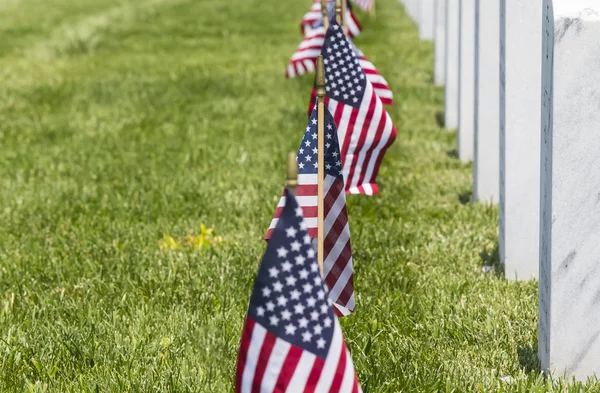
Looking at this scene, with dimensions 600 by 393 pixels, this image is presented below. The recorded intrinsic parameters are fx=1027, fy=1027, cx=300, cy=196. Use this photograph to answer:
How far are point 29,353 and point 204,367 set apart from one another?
79 cm

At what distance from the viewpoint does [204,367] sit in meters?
3.86

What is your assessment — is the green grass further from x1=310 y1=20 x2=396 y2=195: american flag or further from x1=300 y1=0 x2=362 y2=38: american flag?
x1=300 y1=0 x2=362 y2=38: american flag

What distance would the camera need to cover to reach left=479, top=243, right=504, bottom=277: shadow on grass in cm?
518

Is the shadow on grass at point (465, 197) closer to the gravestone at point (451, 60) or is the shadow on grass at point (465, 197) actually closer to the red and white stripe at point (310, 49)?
the red and white stripe at point (310, 49)

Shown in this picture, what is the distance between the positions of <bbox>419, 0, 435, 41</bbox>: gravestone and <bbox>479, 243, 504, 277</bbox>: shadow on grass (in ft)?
38.8

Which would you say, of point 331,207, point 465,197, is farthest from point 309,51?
point 331,207

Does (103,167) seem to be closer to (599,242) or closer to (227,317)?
(227,317)

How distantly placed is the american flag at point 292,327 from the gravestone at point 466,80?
188 inches

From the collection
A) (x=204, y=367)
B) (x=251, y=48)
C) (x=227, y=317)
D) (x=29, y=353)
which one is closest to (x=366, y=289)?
(x=227, y=317)

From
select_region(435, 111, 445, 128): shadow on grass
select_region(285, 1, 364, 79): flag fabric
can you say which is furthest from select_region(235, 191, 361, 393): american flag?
select_region(435, 111, 445, 128): shadow on grass

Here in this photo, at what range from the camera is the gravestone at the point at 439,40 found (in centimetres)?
1134

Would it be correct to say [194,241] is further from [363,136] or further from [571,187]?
[571,187]

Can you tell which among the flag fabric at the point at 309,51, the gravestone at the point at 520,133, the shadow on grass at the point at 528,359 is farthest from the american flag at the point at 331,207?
the flag fabric at the point at 309,51

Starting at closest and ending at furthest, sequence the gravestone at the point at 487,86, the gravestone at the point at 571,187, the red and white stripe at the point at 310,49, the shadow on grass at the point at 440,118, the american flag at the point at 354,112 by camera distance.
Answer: the gravestone at the point at 571,187
the american flag at the point at 354,112
the gravestone at the point at 487,86
the red and white stripe at the point at 310,49
the shadow on grass at the point at 440,118
